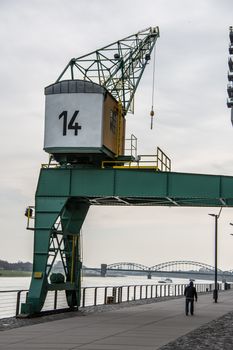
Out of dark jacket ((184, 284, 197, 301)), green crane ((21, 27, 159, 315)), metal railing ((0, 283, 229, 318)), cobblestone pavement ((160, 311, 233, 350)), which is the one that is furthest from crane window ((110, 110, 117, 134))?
cobblestone pavement ((160, 311, 233, 350))

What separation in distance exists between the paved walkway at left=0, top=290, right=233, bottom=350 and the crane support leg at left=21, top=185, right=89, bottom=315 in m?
2.42

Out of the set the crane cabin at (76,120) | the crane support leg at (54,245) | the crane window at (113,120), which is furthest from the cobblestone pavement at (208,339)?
the crane window at (113,120)

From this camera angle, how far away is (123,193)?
30922 mm

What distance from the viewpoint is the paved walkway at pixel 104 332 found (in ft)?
58.8

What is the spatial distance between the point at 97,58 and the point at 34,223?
14.3 meters

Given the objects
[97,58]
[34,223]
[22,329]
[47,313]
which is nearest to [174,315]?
[47,313]

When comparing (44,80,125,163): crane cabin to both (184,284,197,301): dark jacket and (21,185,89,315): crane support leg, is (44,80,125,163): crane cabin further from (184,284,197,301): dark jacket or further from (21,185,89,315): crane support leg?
(184,284,197,301): dark jacket

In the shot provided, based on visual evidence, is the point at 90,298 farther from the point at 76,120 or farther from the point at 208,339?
the point at 208,339

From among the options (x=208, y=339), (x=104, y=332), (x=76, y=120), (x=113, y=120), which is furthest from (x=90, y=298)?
(x=208, y=339)

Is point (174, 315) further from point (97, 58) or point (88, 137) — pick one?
point (97, 58)

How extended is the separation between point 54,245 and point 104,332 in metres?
10.1

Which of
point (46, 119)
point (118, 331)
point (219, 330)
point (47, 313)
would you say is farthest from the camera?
point (46, 119)

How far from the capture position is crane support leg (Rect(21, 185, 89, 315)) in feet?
96.5

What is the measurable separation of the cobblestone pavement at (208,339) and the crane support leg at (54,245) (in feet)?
27.4
